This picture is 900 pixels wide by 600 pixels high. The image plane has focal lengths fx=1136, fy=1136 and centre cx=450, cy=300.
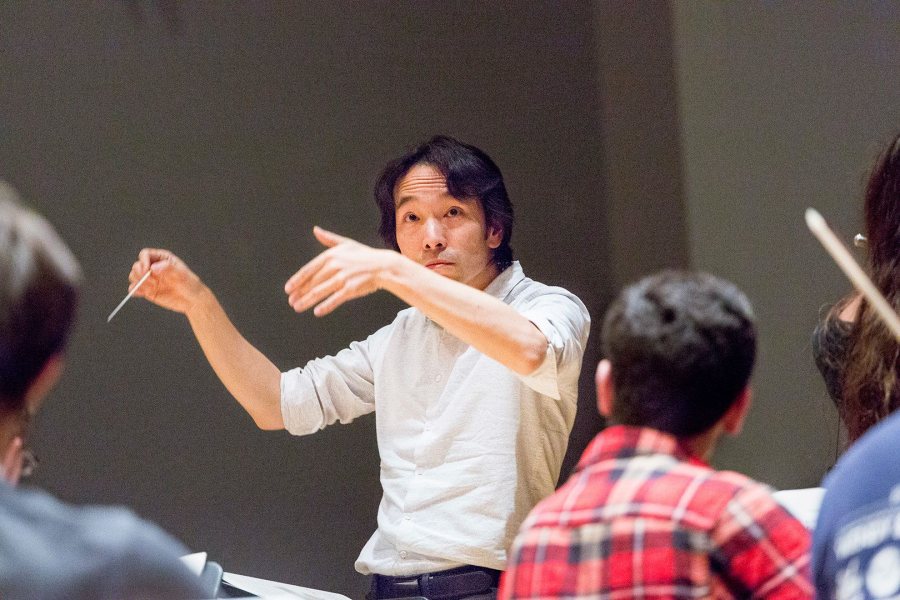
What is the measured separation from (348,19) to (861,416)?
1571mm

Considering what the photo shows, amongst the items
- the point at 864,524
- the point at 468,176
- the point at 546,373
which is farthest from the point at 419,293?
the point at 864,524

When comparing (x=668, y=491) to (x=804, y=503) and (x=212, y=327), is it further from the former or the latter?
(x=212, y=327)

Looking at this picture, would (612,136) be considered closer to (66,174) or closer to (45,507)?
(66,174)

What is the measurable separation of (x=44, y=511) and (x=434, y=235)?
132cm

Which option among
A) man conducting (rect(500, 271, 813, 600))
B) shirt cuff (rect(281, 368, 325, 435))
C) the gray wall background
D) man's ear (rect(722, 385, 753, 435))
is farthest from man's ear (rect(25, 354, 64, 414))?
the gray wall background

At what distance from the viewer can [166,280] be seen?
86.2 inches

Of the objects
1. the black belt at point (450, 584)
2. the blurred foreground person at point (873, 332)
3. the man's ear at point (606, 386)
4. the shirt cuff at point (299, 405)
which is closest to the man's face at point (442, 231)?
the shirt cuff at point (299, 405)

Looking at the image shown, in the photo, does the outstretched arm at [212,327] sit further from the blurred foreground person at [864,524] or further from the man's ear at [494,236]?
the blurred foreground person at [864,524]

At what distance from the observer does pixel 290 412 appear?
89.4 inches

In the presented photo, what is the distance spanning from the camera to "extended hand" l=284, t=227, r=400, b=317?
180cm

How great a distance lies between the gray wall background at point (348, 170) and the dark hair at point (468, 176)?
36 cm

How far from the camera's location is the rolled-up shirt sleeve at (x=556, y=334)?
6.25 ft

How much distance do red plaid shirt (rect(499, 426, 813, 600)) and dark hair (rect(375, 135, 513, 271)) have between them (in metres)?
1.13

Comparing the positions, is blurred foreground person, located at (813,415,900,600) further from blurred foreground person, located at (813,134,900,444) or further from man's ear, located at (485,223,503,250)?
man's ear, located at (485,223,503,250)
